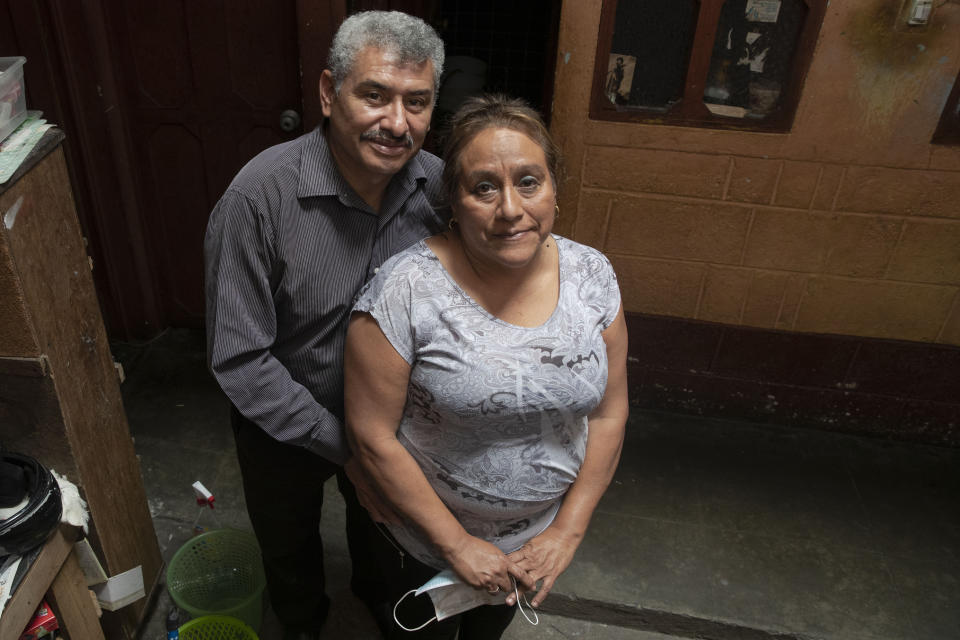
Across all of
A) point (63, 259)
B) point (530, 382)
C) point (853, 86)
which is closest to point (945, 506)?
point (853, 86)

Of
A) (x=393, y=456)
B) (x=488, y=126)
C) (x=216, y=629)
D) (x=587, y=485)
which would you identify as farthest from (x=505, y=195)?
(x=216, y=629)

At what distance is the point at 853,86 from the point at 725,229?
2.15ft

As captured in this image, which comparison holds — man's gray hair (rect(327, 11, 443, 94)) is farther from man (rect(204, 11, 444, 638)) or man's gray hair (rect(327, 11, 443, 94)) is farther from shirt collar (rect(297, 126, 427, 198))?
shirt collar (rect(297, 126, 427, 198))

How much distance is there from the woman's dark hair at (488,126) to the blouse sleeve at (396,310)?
0.22m

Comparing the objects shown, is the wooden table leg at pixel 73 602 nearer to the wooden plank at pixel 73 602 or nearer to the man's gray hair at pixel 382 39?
the wooden plank at pixel 73 602

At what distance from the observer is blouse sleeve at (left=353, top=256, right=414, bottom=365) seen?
1.41 m

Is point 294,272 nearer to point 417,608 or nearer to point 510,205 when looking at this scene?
point 510,205

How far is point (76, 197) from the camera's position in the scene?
2.94 meters

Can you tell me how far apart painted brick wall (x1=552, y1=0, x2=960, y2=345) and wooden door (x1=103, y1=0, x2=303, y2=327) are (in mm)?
1174

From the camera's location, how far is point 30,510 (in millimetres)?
1469

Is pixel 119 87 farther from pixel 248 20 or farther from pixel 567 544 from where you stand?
pixel 567 544

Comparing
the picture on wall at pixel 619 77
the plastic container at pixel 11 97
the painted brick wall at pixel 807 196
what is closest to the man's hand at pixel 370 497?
the plastic container at pixel 11 97

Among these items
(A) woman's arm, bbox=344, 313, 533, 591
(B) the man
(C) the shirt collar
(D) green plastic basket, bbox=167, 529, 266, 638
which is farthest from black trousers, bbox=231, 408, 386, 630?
(C) the shirt collar

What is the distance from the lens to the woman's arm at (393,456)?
4.72 feet
